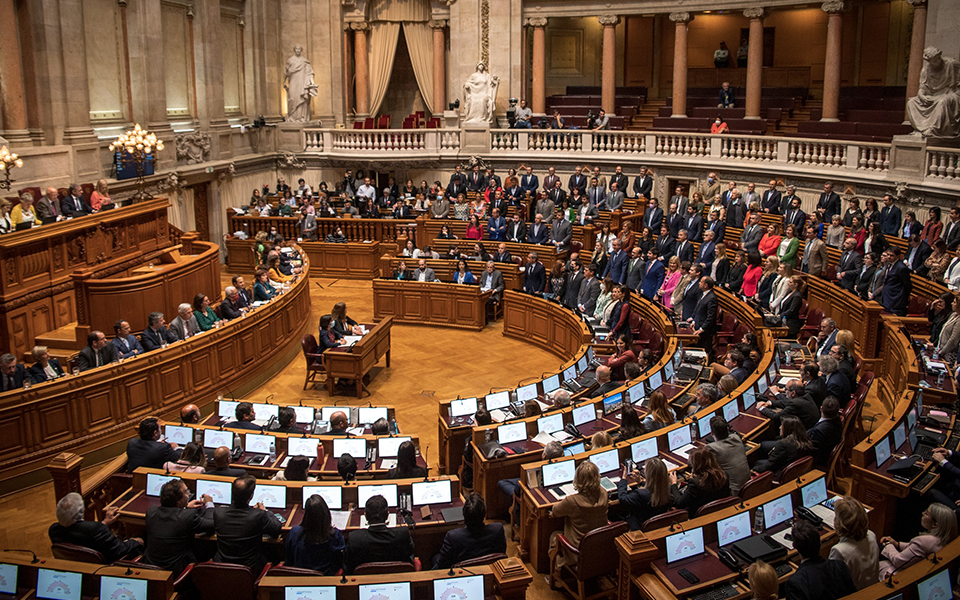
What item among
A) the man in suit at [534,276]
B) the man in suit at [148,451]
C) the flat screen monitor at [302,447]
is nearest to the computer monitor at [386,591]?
the flat screen monitor at [302,447]

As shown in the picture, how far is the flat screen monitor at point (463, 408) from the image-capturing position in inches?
384

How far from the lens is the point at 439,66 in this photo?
85.7 ft

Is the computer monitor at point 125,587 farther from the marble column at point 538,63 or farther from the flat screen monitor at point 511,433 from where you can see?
the marble column at point 538,63

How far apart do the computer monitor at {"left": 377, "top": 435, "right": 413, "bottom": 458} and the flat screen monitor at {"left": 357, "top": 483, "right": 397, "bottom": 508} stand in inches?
38.4

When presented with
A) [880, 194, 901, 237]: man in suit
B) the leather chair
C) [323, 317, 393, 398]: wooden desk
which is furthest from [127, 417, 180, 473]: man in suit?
[880, 194, 901, 237]: man in suit

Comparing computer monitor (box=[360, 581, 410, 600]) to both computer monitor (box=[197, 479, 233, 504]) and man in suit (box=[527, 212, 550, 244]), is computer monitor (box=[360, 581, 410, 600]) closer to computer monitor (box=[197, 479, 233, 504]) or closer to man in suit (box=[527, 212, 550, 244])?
computer monitor (box=[197, 479, 233, 504])

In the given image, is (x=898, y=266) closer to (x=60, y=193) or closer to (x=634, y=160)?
(x=634, y=160)

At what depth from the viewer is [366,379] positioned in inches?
534

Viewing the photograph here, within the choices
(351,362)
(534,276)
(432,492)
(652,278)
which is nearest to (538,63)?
(534,276)

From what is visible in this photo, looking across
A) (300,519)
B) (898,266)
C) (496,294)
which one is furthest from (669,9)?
(300,519)

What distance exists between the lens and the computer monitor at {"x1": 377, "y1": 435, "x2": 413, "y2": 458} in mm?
8555

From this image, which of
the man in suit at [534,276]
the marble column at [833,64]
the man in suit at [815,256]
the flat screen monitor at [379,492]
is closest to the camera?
the flat screen monitor at [379,492]

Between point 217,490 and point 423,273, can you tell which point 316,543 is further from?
point 423,273

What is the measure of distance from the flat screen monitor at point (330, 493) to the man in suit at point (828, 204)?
482 inches
